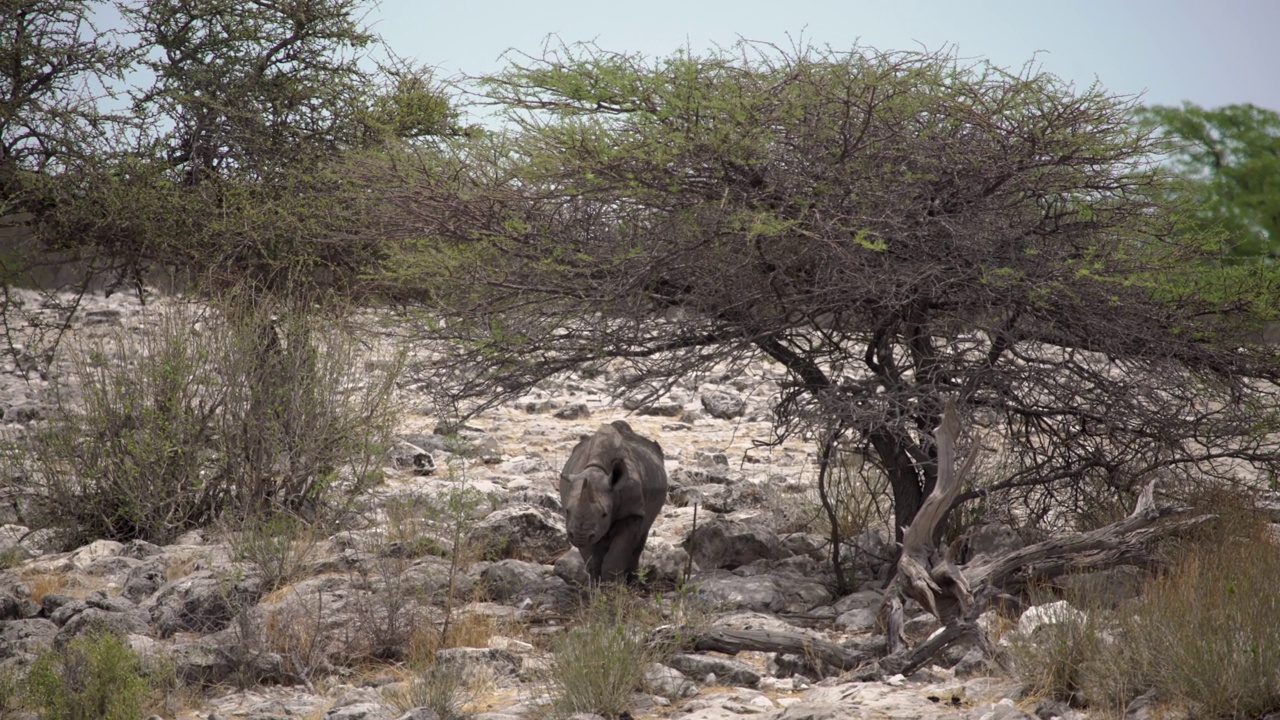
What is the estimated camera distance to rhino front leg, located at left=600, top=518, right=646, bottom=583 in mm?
8031

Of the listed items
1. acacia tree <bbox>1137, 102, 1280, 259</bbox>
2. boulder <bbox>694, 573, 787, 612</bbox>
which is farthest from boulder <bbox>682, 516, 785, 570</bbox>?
acacia tree <bbox>1137, 102, 1280, 259</bbox>

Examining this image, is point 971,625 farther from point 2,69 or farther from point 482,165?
point 2,69

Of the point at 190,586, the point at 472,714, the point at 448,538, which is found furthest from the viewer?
the point at 448,538

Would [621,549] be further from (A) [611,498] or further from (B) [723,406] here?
(B) [723,406]

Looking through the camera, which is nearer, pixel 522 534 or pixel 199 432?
pixel 522 534

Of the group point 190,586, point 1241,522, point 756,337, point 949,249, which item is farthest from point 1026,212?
point 190,586

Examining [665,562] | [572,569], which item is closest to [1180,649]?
[665,562]

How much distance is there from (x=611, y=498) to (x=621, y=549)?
431 millimetres

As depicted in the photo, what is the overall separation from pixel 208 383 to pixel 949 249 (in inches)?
232

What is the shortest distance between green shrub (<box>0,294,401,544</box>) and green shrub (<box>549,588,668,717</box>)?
429 centimetres

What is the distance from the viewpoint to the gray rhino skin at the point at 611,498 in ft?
25.2

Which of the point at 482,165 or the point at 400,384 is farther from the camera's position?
the point at 400,384

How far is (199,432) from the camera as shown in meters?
9.91

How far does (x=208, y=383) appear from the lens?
32.3 feet
